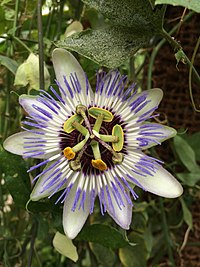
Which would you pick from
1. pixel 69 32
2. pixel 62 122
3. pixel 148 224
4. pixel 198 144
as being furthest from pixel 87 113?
pixel 148 224

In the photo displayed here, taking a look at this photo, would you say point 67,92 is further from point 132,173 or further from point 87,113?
point 132,173

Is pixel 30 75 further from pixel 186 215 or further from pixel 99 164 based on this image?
pixel 186 215

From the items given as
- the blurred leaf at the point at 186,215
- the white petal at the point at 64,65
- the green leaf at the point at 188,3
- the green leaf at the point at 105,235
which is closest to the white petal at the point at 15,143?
the white petal at the point at 64,65

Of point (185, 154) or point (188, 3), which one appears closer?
point (188, 3)

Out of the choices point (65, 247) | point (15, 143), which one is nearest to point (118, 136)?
point (15, 143)

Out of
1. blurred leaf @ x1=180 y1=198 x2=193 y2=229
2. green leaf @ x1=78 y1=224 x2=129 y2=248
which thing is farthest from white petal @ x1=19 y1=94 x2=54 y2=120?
blurred leaf @ x1=180 y1=198 x2=193 y2=229

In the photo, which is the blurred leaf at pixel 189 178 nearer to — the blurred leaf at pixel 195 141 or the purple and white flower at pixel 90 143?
the blurred leaf at pixel 195 141
